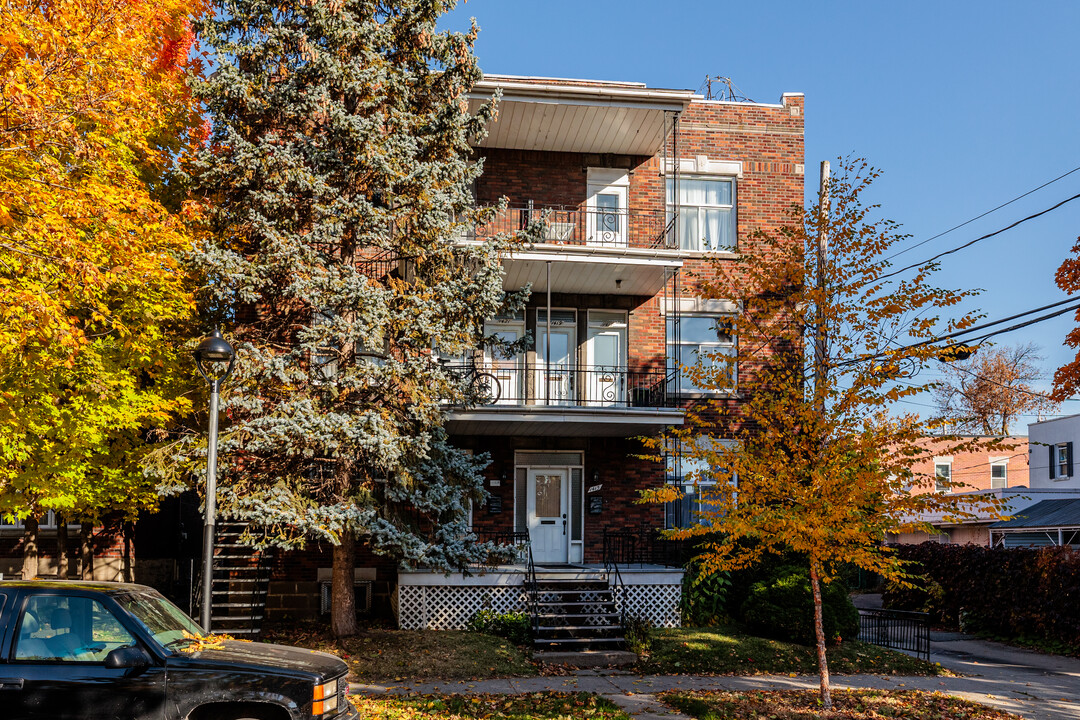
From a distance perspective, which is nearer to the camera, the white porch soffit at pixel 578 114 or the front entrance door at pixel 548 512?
the white porch soffit at pixel 578 114

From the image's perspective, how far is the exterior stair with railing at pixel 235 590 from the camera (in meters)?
14.5

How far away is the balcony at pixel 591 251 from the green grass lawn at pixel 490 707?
345 inches

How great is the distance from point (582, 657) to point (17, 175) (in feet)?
36.2

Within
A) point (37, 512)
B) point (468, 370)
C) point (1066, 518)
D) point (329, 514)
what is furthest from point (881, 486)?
point (1066, 518)

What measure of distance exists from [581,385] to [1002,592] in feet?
35.8

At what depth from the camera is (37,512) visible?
14.0m

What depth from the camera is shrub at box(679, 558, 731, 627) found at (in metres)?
17.4

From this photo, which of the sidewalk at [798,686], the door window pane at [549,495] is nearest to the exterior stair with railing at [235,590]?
the sidewalk at [798,686]

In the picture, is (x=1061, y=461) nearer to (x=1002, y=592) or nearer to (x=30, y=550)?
(x=1002, y=592)

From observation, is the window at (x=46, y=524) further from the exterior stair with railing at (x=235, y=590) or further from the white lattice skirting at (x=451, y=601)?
the white lattice skirting at (x=451, y=601)

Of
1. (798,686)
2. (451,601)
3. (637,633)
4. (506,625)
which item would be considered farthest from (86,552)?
(798,686)

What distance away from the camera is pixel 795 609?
15398 mm

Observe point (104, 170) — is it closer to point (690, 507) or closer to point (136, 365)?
point (136, 365)

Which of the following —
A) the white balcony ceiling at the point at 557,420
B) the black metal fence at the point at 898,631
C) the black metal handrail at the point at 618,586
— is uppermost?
the white balcony ceiling at the point at 557,420
